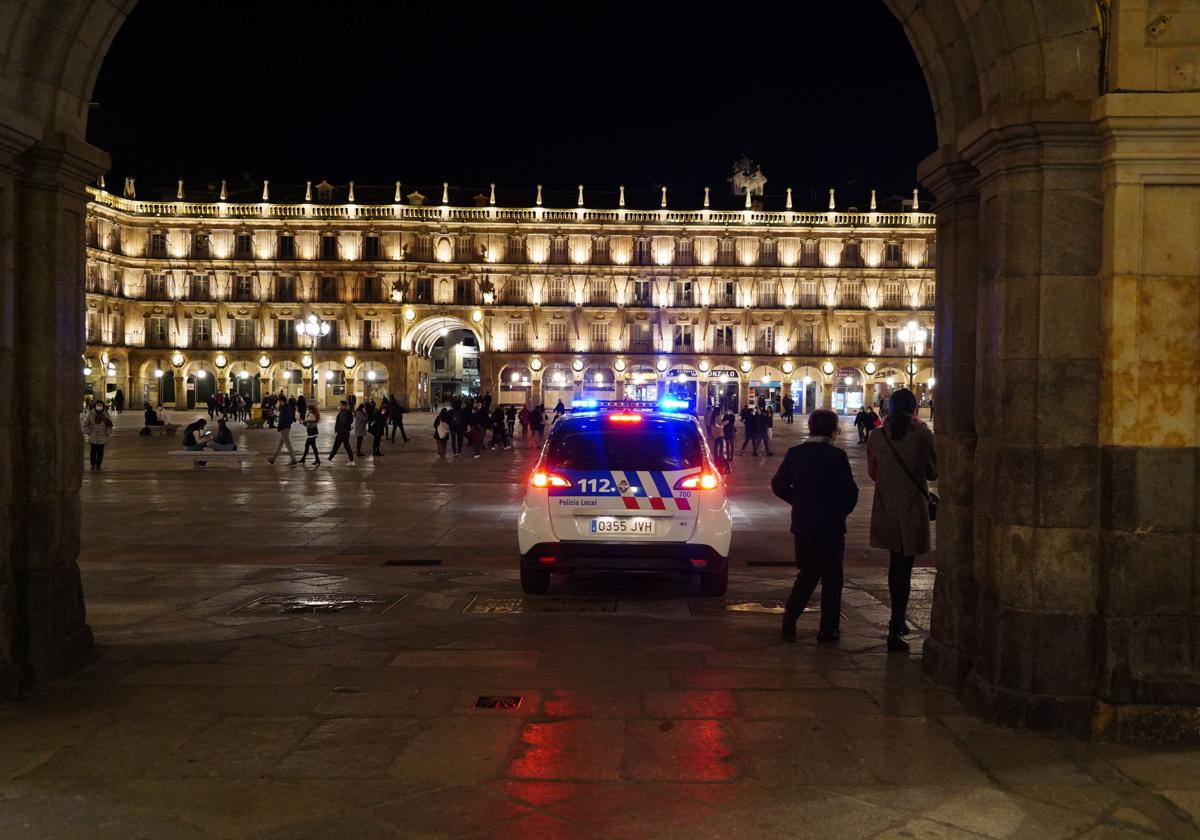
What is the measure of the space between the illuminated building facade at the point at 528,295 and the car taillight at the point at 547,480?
61500mm

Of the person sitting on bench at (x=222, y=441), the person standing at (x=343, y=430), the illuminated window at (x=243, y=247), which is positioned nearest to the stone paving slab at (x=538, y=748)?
the person sitting on bench at (x=222, y=441)

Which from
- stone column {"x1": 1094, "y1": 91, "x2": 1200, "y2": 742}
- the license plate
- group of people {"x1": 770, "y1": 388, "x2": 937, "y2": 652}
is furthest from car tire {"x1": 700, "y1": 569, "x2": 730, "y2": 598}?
stone column {"x1": 1094, "y1": 91, "x2": 1200, "y2": 742}

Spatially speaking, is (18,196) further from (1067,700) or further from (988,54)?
(1067,700)

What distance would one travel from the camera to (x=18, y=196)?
572cm

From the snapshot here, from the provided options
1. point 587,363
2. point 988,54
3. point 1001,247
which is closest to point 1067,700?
point 1001,247

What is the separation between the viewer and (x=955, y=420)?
574 cm

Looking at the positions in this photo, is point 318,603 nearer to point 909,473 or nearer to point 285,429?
point 909,473

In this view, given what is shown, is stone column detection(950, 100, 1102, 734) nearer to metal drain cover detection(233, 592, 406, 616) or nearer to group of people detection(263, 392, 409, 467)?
metal drain cover detection(233, 592, 406, 616)

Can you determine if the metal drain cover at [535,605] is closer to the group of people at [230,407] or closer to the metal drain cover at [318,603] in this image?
the metal drain cover at [318,603]

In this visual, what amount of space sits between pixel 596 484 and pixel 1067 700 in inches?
147

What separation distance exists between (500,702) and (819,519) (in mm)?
2469

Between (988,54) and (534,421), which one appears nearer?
(988,54)

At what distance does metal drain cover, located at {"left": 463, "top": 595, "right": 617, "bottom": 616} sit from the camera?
24.9ft

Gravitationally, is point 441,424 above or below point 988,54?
below
